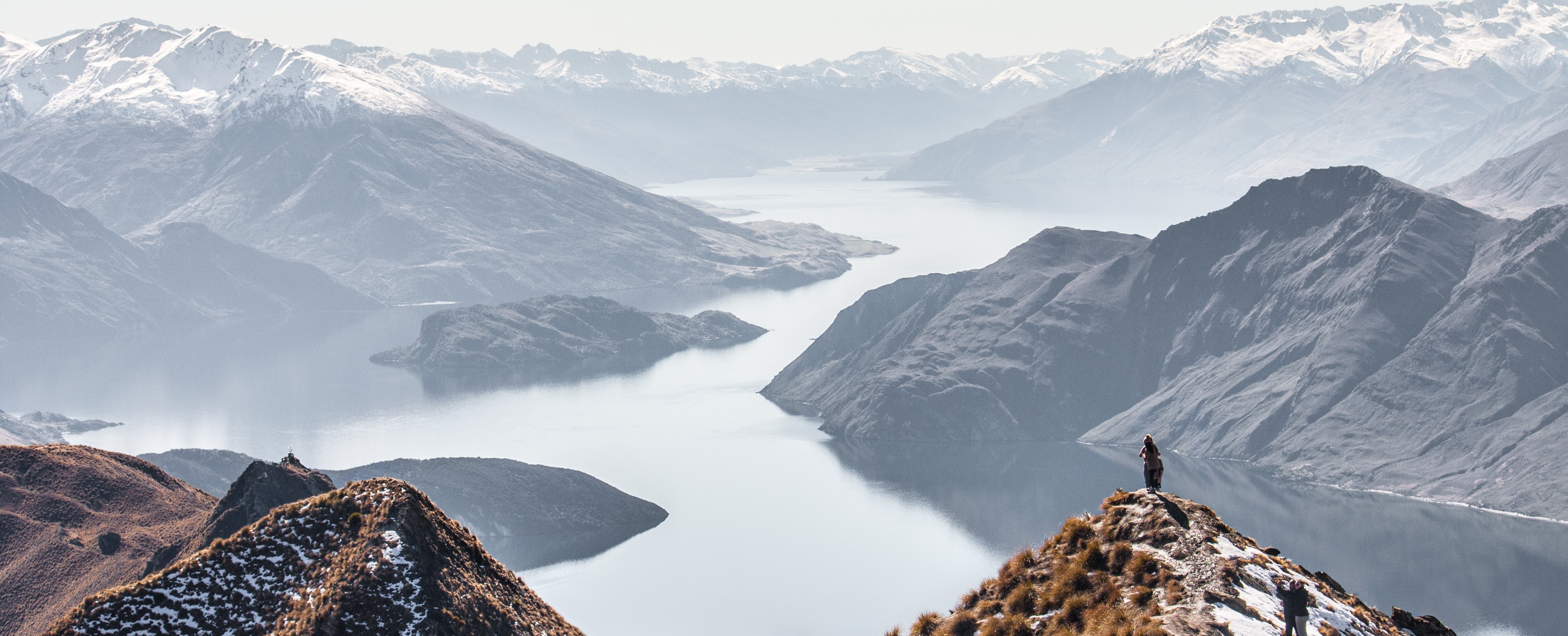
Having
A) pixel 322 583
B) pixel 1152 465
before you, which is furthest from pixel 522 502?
pixel 1152 465

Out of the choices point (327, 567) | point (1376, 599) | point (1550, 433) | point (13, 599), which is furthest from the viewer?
point (1550, 433)

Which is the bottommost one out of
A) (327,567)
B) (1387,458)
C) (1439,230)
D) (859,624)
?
(859,624)

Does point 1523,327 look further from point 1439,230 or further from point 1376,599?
point 1376,599

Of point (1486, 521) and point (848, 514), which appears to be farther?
point (848, 514)

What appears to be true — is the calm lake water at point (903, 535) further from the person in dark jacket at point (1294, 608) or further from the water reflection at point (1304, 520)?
the person in dark jacket at point (1294, 608)

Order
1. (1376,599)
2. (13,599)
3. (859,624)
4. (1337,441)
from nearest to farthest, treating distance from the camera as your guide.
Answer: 1. (13,599)
2. (859,624)
3. (1376,599)
4. (1337,441)

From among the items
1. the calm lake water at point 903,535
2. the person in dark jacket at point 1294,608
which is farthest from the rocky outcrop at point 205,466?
the person in dark jacket at point 1294,608

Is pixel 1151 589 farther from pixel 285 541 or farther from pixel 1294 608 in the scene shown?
pixel 285 541

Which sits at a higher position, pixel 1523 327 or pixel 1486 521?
pixel 1523 327

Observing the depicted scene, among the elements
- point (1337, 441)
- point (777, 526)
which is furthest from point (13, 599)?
point (1337, 441)
